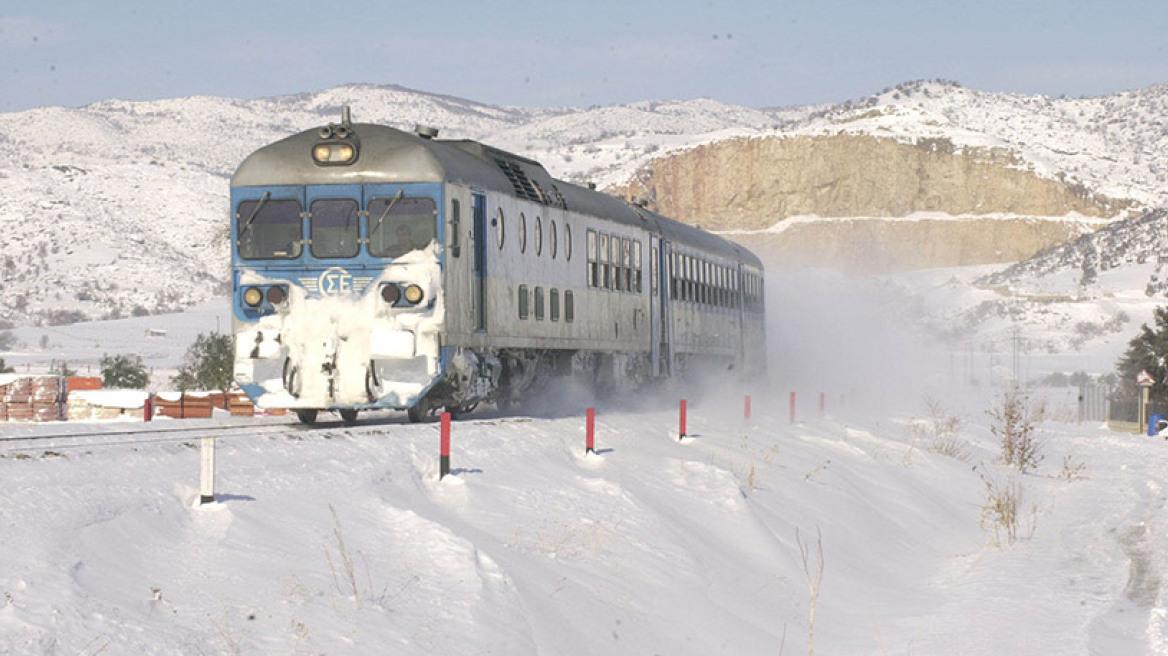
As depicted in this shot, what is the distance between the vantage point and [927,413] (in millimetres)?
43625

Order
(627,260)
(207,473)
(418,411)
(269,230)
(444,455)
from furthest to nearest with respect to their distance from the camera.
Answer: (627,260) → (418,411) → (269,230) → (444,455) → (207,473)

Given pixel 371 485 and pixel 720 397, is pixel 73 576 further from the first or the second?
pixel 720 397

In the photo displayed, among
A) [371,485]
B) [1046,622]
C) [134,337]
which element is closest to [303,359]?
[371,485]

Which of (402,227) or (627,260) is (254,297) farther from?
(627,260)

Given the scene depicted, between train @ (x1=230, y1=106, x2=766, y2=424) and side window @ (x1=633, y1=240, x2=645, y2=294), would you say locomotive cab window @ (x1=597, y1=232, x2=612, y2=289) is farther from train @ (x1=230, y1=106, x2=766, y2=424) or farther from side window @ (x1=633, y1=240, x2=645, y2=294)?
train @ (x1=230, y1=106, x2=766, y2=424)

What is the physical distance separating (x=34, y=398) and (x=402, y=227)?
13.8 meters

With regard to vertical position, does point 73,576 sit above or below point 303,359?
below

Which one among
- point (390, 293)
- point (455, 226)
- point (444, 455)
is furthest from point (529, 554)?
point (455, 226)

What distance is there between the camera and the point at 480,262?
60.8 feet

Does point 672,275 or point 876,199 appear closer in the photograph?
point 672,275

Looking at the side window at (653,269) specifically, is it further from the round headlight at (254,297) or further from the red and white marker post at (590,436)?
A: the round headlight at (254,297)

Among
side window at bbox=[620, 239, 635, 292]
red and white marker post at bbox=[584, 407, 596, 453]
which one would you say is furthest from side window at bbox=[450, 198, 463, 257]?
side window at bbox=[620, 239, 635, 292]

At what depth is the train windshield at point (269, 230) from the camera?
1767 centimetres

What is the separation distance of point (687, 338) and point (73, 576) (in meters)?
22.0
